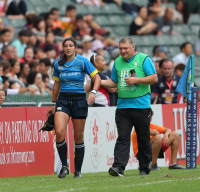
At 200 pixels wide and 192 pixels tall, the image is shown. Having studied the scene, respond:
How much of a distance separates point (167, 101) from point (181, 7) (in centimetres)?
1352

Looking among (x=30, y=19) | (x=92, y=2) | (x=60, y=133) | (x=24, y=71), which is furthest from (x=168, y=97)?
(x=92, y=2)

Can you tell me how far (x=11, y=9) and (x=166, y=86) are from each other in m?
7.41

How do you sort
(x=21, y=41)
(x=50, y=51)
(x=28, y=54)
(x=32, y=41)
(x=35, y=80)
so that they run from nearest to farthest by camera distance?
1. (x=35, y=80)
2. (x=28, y=54)
3. (x=21, y=41)
4. (x=32, y=41)
5. (x=50, y=51)

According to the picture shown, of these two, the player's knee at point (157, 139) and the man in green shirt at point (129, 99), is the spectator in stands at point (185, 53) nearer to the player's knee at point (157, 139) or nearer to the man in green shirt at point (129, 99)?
the player's knee at point (157, 139)

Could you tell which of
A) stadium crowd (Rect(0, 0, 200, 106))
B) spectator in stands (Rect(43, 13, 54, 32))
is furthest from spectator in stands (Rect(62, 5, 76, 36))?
spectator in stands (Rect(43, 13, 54, 32))

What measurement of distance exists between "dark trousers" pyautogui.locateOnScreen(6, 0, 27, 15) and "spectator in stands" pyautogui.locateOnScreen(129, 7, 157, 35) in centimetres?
484

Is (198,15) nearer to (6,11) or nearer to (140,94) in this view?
Result: (6,11)

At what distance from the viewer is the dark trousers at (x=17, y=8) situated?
17.8 metres

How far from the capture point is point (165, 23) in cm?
2275

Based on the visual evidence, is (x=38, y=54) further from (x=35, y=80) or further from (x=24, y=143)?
(x=24, y=143)

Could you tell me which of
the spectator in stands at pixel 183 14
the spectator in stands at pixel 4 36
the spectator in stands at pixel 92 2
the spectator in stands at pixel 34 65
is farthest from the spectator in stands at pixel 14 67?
the spectator in stands at pixel 183 14

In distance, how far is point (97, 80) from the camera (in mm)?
8680

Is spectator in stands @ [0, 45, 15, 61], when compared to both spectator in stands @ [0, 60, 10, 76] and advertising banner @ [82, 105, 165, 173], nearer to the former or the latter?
spectator in stands @ [0, 60, 10, 76]

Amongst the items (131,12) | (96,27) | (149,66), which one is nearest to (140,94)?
(149,66)
